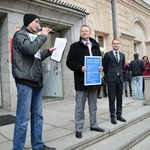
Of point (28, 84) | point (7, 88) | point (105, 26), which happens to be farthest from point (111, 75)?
point (105, 26)

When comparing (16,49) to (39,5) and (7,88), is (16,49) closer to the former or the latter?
(7,88)

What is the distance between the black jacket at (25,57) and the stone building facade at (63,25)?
165 inches

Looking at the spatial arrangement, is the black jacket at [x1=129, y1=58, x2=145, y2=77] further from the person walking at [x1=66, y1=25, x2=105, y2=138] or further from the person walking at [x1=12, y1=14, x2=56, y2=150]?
the person walking at [x1=12, y1=14, x2=56, y2=150]

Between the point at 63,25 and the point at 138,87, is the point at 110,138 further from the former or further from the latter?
the point at 63,25

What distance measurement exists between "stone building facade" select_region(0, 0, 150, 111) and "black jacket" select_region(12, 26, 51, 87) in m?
4.20

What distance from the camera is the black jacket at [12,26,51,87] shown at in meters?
2.71

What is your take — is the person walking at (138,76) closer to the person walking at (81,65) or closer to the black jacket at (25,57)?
the person walking at (81,65)

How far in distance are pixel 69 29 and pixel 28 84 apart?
664 cm

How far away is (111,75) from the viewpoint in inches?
193

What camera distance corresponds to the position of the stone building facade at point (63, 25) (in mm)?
6918

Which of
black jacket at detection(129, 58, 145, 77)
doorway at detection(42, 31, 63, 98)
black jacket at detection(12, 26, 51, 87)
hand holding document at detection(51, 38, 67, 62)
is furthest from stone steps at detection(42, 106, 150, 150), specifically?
doorway at detection(42, 31, 63, 98)

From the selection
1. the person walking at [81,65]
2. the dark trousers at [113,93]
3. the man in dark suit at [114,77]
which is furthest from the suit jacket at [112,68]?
the person walking at [81,65]

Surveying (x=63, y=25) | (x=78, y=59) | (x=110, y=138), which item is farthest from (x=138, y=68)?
(x=78, y=59)

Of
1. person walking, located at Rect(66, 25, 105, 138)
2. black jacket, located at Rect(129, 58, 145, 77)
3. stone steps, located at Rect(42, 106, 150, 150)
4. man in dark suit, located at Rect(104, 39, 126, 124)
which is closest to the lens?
stone steps, located at Rect(42, 106, 150, 150)
